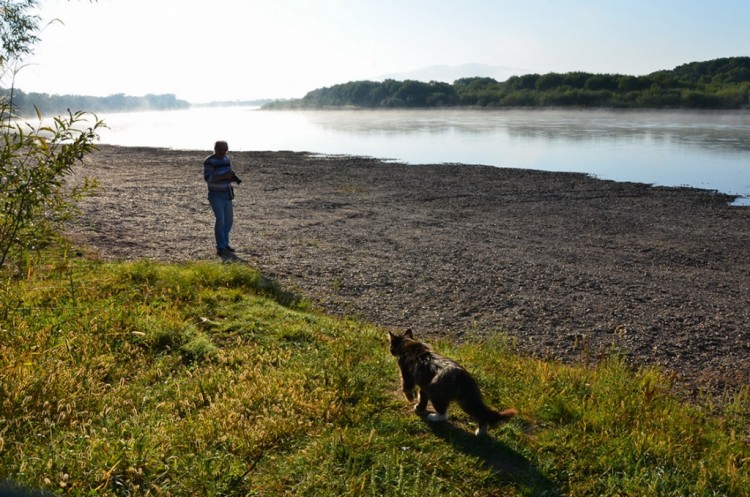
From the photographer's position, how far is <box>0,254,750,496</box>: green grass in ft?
14.4

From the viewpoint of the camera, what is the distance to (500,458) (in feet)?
16.5

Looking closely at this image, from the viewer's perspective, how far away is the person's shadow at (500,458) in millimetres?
4617

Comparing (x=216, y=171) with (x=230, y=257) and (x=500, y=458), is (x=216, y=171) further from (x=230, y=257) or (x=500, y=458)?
(x=500, y=458)

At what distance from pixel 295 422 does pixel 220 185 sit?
959 cm

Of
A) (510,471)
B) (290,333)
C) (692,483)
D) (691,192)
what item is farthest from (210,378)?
(691,192)

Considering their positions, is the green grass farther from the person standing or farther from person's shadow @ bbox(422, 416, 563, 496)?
the person standing

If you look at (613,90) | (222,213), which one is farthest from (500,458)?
(613,90)

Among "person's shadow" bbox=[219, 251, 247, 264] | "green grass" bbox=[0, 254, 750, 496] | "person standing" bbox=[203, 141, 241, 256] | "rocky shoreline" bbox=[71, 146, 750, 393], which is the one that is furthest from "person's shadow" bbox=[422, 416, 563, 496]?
"person standing" bbox=[203, 141, 241, 256]

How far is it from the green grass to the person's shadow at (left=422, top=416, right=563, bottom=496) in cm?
2

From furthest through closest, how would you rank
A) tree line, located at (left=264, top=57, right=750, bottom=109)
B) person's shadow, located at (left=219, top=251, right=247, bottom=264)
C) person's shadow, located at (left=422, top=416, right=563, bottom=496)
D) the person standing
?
tree line, located at (left=264, top=57, right=750, bottom=109) → person's shadow, located at (left=219, top=251, right=247, bottom=264) → the person standing → person's shadow, located at (left=422, top=416, right=563, bottom=496)

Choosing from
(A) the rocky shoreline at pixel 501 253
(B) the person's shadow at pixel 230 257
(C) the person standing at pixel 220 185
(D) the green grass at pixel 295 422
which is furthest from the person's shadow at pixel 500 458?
(C) the person standing at pixel 220 185

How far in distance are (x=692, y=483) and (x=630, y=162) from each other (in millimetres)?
41035

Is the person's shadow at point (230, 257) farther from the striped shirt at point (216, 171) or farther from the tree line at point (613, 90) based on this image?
the tree line at point (613, 90)

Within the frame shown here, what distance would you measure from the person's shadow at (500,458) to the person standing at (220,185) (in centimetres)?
967
